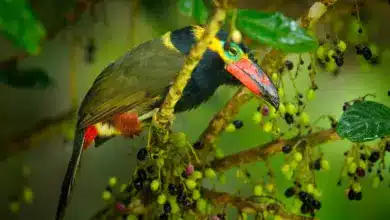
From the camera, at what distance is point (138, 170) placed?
107 cm

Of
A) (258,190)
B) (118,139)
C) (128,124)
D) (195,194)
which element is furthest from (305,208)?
(118,139)

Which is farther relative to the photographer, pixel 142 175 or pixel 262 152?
pixel 262 152

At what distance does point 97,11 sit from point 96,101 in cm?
29

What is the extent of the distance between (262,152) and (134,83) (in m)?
0.25

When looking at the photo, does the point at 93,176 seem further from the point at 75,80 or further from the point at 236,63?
the point at 236,63

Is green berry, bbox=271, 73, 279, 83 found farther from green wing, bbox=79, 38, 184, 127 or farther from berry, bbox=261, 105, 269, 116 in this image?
green wing, bbox=79, 38, 184, 127

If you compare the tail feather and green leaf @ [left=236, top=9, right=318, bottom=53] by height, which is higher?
green leaf @ [left=236, top=9, right=318, bottom=53]

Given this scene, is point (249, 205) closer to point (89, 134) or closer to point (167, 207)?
point (167, 207)

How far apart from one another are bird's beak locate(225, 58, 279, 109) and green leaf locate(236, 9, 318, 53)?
0.65 ft

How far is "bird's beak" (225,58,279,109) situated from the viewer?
1007mm

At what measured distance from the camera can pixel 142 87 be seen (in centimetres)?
115

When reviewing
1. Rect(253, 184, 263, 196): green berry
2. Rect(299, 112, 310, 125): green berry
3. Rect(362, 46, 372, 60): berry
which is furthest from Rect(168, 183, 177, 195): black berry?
Rect(362, 46, 372, 60): berry

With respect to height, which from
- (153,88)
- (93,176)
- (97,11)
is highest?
(97,11)

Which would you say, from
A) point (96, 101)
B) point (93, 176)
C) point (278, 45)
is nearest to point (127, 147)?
point (93, 176)
